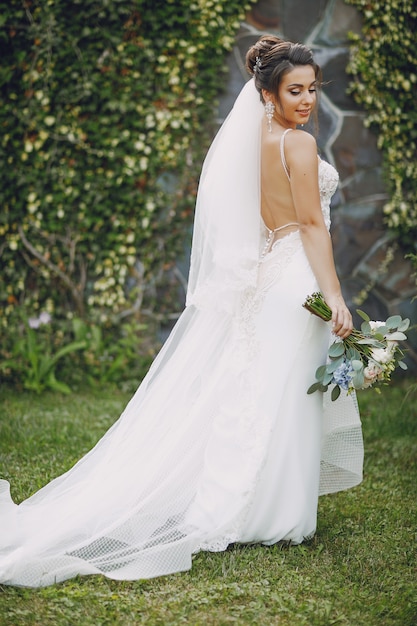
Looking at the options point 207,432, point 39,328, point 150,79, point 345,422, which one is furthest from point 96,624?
point 150,79

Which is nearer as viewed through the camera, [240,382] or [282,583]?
[282,583]

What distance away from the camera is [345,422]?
10.7ft

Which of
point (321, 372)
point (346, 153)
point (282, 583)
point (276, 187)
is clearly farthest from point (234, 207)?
point (346, 153)

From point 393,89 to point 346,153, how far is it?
0.59 meters

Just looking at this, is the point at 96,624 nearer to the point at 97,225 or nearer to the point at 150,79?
the point at 97,225

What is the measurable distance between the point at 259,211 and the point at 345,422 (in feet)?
3.21

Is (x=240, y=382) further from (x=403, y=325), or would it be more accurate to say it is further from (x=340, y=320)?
(x=403, y=325)

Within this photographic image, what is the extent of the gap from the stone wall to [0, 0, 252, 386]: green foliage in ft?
0.88

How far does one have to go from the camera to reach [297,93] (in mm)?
3039

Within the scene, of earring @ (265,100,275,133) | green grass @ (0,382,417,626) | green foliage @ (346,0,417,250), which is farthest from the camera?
green foliage @ (346,0,417,250)

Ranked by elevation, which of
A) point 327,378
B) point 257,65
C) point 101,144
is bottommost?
point 327,378

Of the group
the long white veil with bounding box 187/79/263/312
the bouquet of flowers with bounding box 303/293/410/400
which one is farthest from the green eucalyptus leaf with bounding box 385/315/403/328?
the long white veil with bounding box 187/79/263/312

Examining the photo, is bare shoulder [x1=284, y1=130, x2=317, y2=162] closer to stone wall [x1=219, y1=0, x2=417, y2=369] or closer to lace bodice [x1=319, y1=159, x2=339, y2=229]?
lace bodice [x1=319, y1=159, x2=339, y2=229]

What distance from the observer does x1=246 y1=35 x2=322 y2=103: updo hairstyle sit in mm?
3004
